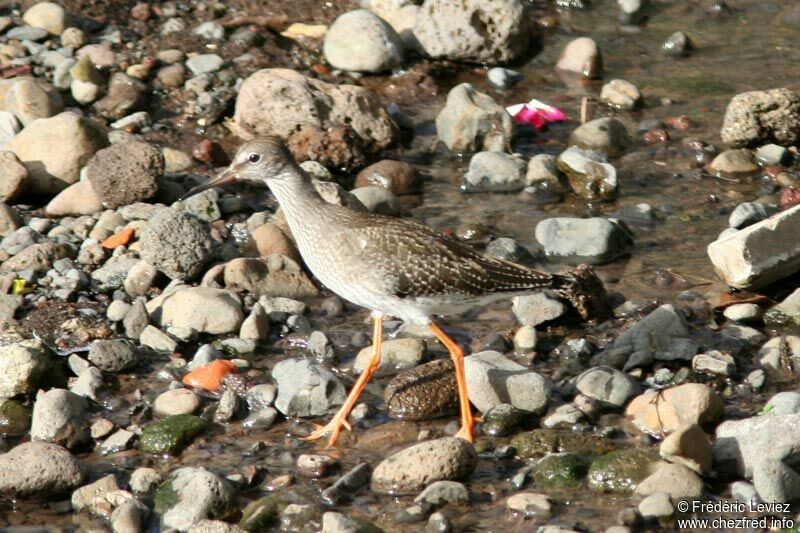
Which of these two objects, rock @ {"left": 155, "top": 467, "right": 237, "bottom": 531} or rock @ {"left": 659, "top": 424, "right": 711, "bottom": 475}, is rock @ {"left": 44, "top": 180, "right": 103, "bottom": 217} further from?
rock @ {"left": 659, "top": 424, "right": 711, "bottom": 475}

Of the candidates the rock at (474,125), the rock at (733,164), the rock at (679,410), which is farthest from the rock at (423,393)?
the rock at (733,164)

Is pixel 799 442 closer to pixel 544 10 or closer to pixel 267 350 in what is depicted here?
pixel 267 350

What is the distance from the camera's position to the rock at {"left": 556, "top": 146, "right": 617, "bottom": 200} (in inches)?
499

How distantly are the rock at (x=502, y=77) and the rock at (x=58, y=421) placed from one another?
8085 millimetres

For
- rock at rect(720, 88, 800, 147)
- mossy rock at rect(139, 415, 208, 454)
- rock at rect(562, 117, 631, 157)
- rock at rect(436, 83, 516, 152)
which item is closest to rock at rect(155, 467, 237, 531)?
mossy rock at rect(139, 415, 208, 454)

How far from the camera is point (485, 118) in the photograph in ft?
44.2

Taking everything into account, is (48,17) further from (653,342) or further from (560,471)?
(560,471)

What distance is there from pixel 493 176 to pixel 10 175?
518cm

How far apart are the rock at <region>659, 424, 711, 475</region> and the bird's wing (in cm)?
176

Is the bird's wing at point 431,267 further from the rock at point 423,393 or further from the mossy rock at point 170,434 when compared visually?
the mossy rock at point 170,434

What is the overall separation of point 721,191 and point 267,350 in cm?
568

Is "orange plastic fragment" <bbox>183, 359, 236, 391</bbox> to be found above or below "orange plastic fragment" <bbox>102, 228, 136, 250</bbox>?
below

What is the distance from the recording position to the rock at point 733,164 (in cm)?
Answer: 1305

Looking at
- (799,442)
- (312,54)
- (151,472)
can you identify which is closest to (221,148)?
(312,54)
